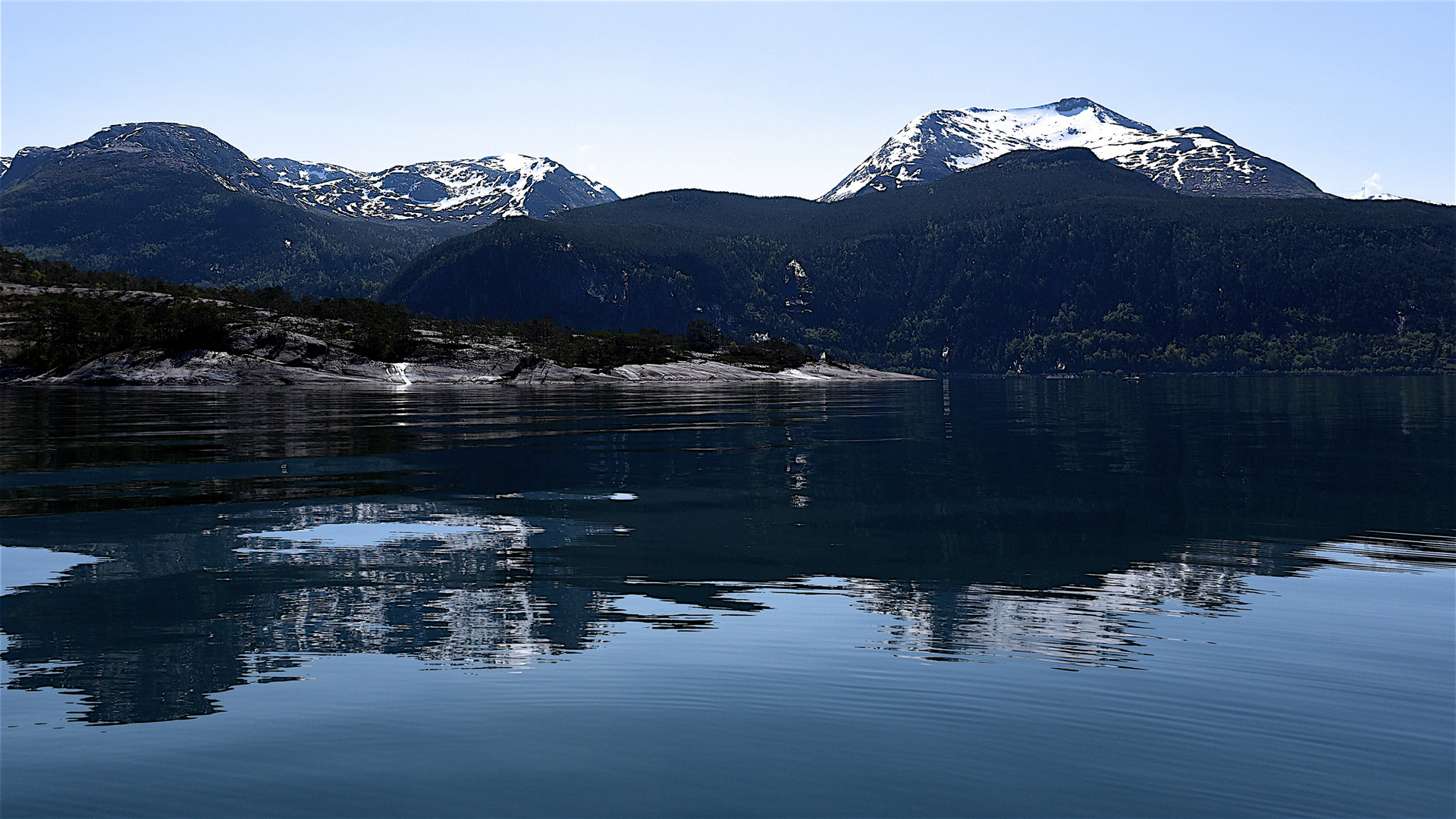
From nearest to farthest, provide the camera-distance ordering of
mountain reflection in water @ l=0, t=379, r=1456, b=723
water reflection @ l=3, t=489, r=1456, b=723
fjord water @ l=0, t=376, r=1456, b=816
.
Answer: fjord water @ l=0, t=376, r=1456, b=816 < water reflection @ l=3, t=489, r=1456, b=723 < mountain reflection in water @ l=0, t=379, r=1456, b=723

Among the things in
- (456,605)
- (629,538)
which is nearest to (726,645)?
(456,605)

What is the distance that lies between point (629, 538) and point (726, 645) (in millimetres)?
11472

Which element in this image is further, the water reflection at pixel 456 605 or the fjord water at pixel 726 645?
the water reflection at pixel 456 605

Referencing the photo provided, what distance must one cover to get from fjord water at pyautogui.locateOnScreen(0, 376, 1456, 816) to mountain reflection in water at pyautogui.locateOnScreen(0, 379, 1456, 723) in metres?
0.15

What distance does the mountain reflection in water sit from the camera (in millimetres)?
16719

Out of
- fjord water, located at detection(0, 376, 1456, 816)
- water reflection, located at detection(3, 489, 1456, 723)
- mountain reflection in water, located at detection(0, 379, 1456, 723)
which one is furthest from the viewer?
mountain reflection in water, located at detection(0, 379, 1456, 723)

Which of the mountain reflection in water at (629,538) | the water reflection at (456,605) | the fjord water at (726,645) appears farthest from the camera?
the mountain reflection in water at (629,538)

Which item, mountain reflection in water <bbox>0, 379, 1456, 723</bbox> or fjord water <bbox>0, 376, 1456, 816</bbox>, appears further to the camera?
mountain reflection in water <bbox>0, 379, 1456, 723</bbox>

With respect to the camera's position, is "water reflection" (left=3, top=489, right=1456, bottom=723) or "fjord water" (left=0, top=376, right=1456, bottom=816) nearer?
"fjord water" (left=0, top=376, right=1456, bottom=816)

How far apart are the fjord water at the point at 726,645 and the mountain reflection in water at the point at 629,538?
15 cm

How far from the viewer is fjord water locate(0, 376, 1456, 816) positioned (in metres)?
10.8

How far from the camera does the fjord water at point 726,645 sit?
10.8m

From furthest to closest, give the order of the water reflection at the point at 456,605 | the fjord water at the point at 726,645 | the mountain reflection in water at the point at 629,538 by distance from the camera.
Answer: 1. the mountain reflection in water at the point at 629,538
2. the water reflection at the point at 456,605
3. the fjord water at the point at 726,645

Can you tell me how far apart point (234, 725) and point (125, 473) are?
33.9 m
